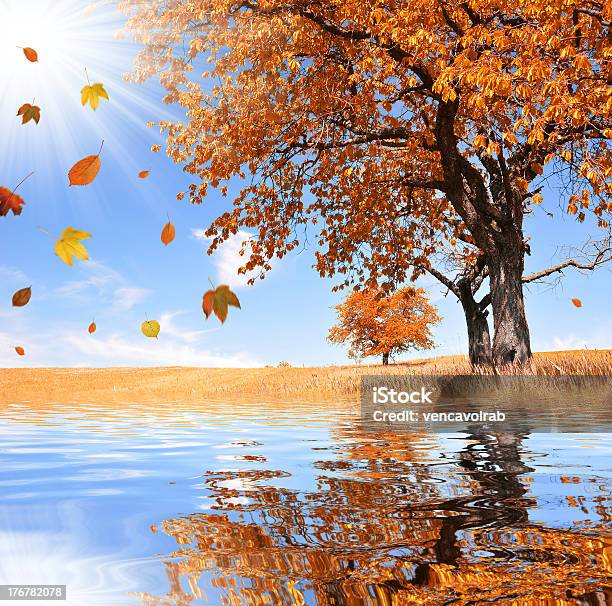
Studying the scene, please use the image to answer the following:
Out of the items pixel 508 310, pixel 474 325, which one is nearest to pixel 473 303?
pixel 474 325

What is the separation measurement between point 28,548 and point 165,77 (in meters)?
15.7

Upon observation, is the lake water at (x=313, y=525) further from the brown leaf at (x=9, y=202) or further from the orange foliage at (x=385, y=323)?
the orange foliage at (x=385, y=323)

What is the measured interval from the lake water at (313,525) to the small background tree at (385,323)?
40.1 m

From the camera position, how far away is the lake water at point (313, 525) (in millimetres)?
1673

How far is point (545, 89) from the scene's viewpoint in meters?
10.4

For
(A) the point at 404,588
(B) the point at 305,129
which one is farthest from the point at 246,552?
(B) the point at 305,129

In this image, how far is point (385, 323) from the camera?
45.8m

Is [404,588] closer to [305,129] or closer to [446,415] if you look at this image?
[446,415]

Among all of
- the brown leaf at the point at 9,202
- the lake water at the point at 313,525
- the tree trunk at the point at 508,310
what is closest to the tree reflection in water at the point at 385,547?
the lake water at the point at 313,525

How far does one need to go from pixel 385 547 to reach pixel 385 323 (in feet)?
145

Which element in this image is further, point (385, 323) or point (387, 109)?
point (385, 323)

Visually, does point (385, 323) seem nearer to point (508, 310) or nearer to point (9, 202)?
point (508, 310)

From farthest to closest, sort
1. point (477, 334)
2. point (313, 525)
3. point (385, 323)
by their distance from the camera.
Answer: point (385, 323) → point (477, 334) → point (313, 525)

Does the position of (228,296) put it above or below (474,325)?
below
